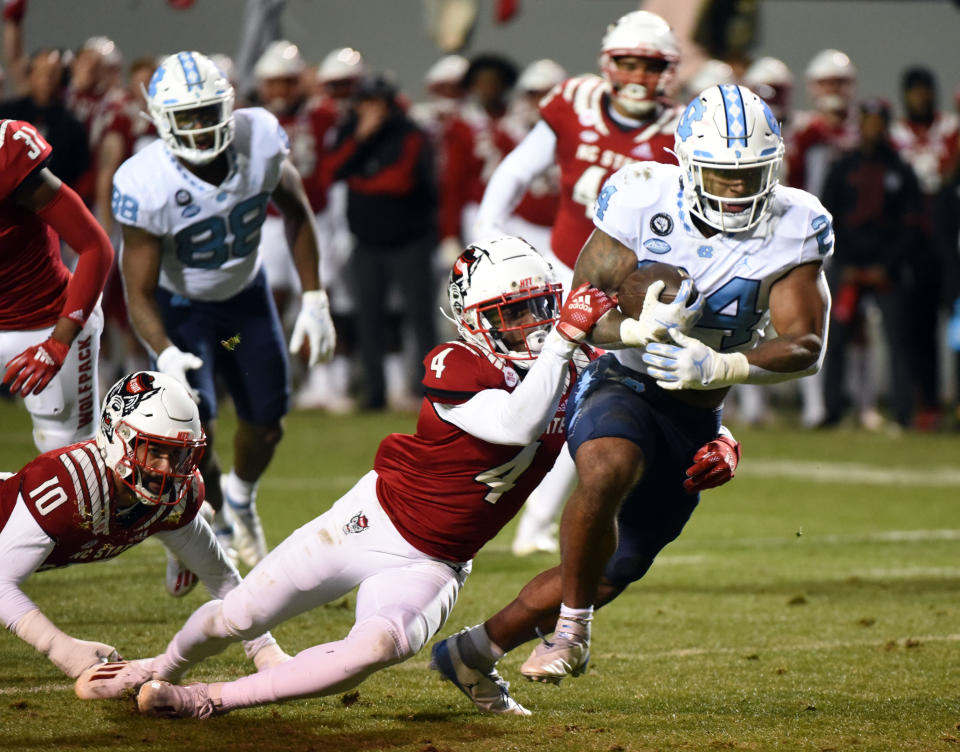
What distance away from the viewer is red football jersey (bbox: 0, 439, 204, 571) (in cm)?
366

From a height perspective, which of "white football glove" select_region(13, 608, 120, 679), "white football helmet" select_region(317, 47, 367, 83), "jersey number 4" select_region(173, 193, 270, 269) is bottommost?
"white football helmet" select_region(317, 47, 367, 83)

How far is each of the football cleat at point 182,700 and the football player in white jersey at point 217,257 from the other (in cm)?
152

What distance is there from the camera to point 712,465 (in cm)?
364

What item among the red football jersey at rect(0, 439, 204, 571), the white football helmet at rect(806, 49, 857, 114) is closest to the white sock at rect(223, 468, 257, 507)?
the red football jersey at rect(0, 439, 204, 571)

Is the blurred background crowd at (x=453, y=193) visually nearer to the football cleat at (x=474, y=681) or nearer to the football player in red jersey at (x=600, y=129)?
the football player in red jersey at (x=600, y=129)

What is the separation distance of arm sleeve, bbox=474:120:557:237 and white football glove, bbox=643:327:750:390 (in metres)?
2.40

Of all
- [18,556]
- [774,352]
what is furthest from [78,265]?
[774,352]

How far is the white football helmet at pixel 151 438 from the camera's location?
371cm

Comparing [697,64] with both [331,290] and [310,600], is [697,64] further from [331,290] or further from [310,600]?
[310,600]

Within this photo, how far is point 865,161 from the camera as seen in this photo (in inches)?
393

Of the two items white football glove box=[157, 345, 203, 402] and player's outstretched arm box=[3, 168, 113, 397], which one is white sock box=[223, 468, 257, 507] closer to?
white football glove box=[157, 345, 203, 402]

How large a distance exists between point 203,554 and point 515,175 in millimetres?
2459

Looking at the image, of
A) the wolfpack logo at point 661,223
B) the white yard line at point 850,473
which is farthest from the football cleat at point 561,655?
the white yard line at point 850,473

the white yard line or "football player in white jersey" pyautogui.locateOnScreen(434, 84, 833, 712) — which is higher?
"football player in white jersey" pyautogui.locateOnScreen(434, 84, 833, 712)
